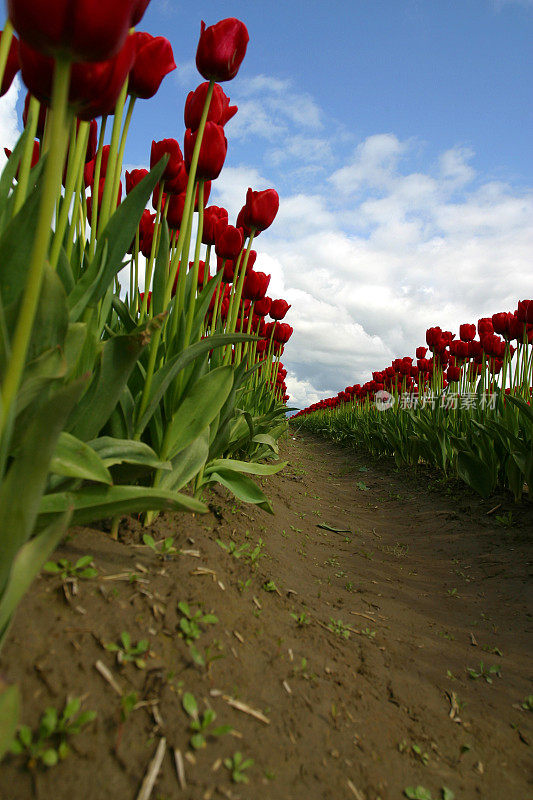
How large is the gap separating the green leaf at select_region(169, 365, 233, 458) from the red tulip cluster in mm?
3552

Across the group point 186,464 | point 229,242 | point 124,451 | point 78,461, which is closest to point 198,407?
point 186,464

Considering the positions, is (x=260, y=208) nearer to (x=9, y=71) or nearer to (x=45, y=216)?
(x=9, y=71)

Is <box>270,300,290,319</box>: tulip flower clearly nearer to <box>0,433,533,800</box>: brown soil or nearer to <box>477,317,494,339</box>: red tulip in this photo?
<box>477,317,494,339</box>: red tulip

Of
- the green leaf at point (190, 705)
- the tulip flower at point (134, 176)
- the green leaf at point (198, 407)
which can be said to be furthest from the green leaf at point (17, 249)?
the tulip flower at point (134, 176)

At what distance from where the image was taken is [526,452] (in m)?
3.96

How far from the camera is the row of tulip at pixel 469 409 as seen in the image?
4367 mm

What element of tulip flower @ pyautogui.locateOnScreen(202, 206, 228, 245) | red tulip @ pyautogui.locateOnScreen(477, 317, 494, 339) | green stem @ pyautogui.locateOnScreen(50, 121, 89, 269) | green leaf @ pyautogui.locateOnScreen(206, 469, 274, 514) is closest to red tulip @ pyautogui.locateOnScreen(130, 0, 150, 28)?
green stem @ pyautogui.locateOnScreen(50, 121, 89, 269)

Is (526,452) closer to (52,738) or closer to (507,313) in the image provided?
(507,313)

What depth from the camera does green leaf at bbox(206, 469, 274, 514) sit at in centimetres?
233

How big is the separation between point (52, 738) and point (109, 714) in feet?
0.37

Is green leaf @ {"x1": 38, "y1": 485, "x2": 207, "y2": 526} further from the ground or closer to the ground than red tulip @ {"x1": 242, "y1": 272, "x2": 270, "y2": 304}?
closer to the ground

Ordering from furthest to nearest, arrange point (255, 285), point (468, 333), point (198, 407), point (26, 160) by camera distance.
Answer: point (468, 333), point (255, 285), point (198, 407), point (26, 160)

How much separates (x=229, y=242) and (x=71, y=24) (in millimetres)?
1722

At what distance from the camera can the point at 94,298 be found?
4.48ft
